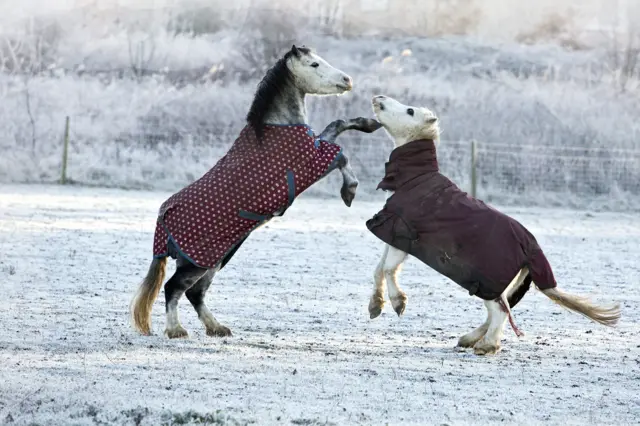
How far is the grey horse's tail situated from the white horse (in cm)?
133

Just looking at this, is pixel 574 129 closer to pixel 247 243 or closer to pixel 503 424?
pixel 247 243

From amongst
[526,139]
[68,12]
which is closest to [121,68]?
[68,12]

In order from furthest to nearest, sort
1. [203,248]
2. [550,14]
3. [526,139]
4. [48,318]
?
[550,14] < [526,139] < [48,318] < [203,248]

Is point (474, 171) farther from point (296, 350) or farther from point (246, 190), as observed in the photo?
point (296, 350)

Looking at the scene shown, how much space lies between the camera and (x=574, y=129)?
85.1ft

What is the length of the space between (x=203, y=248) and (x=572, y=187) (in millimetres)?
16863

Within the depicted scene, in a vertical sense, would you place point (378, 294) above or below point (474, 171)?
above

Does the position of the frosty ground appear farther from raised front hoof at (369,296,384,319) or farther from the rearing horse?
the rearing horse

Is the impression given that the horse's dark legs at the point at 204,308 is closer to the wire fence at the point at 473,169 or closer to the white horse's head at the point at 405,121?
the white horse's head at the point at 405,121

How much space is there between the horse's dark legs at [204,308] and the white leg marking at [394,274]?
3.57 feet

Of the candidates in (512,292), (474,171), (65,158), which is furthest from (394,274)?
(65,158)

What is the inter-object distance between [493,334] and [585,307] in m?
0.62

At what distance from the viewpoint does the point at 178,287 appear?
656 cm

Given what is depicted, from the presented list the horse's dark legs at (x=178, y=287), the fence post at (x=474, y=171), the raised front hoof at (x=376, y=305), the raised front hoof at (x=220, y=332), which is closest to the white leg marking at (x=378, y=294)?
the raised front hoof at (x=376, y=305)
